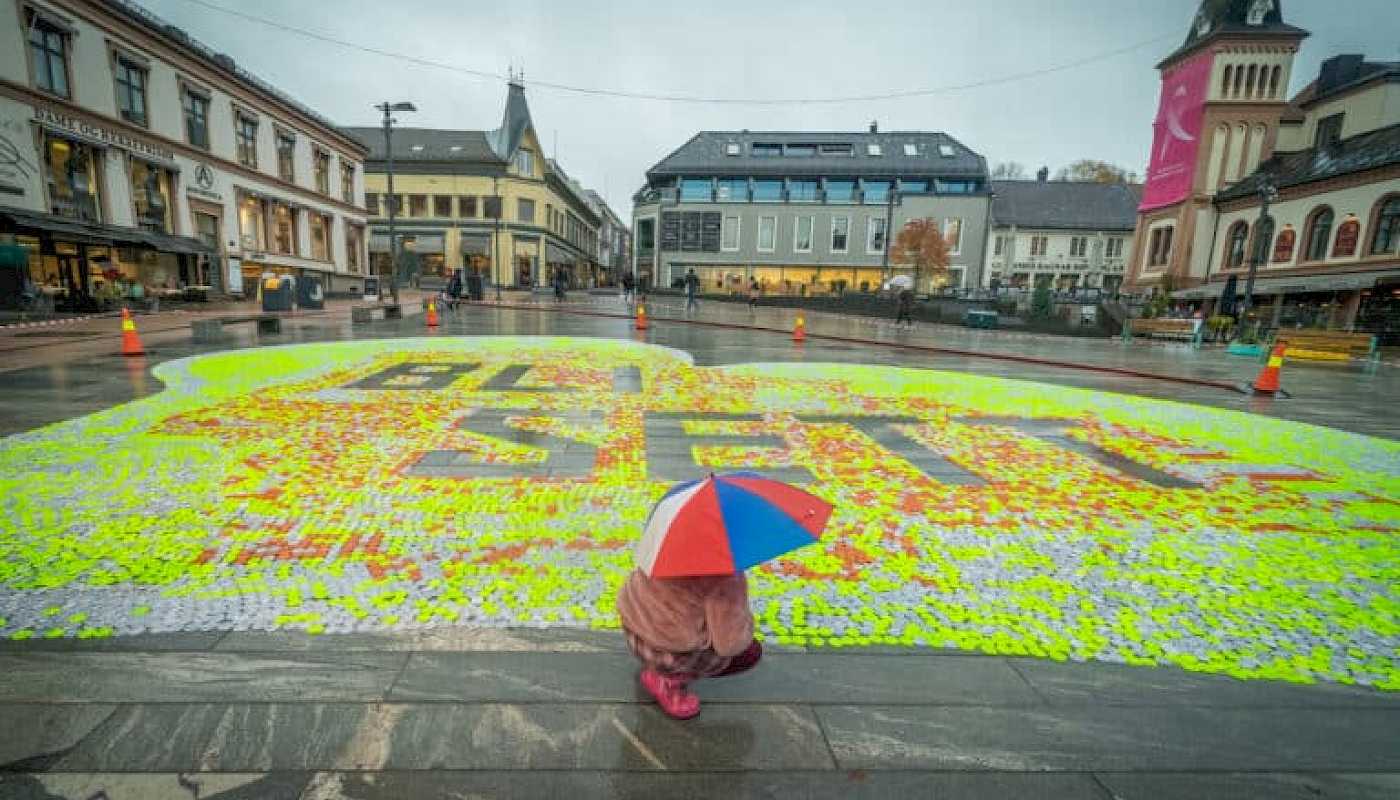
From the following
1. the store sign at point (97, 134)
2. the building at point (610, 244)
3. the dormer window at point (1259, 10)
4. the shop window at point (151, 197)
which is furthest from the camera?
the building at point (610, 244)

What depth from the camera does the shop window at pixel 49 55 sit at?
18.8m

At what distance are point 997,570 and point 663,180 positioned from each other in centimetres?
5382

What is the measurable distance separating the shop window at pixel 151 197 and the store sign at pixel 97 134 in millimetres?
502

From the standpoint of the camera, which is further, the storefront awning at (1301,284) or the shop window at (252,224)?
the shop window at (252,224)

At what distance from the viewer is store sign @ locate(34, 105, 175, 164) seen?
62.6 ft

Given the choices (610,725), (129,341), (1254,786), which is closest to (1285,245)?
(1254,786)

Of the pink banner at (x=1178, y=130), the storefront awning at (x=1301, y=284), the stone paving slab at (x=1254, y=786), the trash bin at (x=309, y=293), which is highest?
the pink banner at (x=1178, y=130)

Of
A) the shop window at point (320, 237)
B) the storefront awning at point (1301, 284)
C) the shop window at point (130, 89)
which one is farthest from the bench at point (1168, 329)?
the shop window at point (320, 237)

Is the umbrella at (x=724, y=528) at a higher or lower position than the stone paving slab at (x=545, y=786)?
higher

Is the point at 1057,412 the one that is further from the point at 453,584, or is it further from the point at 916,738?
the point at 453,584

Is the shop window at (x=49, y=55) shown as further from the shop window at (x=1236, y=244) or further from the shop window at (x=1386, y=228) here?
the shop window at (x=1236, y=244)

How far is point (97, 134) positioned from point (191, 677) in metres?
27.9

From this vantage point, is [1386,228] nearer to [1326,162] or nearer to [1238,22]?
[1326,162]

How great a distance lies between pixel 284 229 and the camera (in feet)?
107
